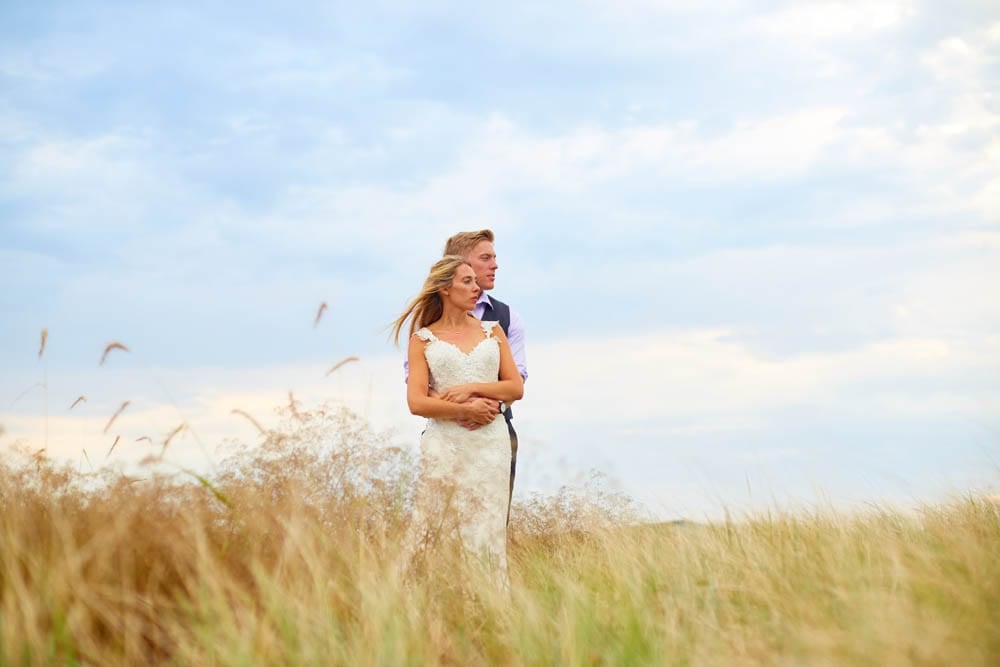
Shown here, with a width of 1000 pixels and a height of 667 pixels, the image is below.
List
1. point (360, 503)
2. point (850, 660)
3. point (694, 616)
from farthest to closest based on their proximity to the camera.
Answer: point (360, 503), point (694, 616), point (850, 660)

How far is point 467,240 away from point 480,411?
1.88 meters

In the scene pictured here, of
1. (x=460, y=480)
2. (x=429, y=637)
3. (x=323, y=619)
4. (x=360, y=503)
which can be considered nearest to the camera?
(x=323, y=619)

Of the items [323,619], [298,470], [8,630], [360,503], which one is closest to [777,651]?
[323,619]

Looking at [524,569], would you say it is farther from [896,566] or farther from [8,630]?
[8,630]

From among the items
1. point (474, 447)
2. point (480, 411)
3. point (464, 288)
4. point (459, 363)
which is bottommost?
point (474, 447)

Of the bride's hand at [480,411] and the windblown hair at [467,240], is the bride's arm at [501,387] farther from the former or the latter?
the windblown hair at [467,240]

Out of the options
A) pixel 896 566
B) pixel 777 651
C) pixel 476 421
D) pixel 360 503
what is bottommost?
pixel 777 651

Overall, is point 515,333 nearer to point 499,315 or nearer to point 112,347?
point 499,315

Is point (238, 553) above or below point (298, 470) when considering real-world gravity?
below

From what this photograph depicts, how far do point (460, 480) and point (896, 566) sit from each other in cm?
296

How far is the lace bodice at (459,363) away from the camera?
683 centimetres

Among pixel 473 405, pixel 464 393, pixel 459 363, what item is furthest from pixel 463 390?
pixel 459 363

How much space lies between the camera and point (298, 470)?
18.0 ft

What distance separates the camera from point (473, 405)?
665 centimetres
